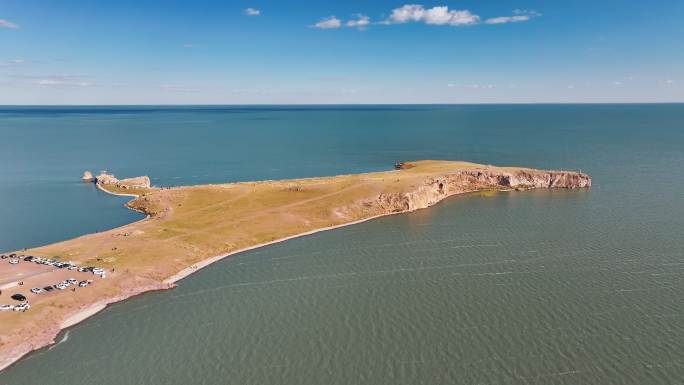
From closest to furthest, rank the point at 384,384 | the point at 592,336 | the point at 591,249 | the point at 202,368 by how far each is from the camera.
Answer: the point at 384,384, the point at 202,368, the point at 592,336, the point at 591,249

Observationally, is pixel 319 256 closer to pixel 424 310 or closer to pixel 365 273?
pixel 365 273

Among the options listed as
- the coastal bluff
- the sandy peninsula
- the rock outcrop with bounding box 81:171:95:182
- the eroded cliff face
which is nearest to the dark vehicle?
the sandy peninsula

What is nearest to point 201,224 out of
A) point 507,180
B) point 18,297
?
point 18,297

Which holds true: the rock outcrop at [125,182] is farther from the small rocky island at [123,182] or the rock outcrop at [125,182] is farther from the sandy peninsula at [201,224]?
the sandy peninsula at [201,224]

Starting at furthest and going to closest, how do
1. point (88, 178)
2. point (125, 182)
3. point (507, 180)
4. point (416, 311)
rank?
point (88, 178) → point (125, 182) → point (507, 180) → point (416, 311)

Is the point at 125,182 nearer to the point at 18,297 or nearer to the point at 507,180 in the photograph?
the point at 18,297

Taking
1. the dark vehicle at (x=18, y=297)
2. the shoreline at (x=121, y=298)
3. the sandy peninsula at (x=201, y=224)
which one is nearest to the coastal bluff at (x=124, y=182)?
the sandy peninsula at (x=201, y=224)

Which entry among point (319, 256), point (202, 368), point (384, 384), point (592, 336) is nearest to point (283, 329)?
point (202, 368)

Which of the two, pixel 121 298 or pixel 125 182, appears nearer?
pixel 121 298
